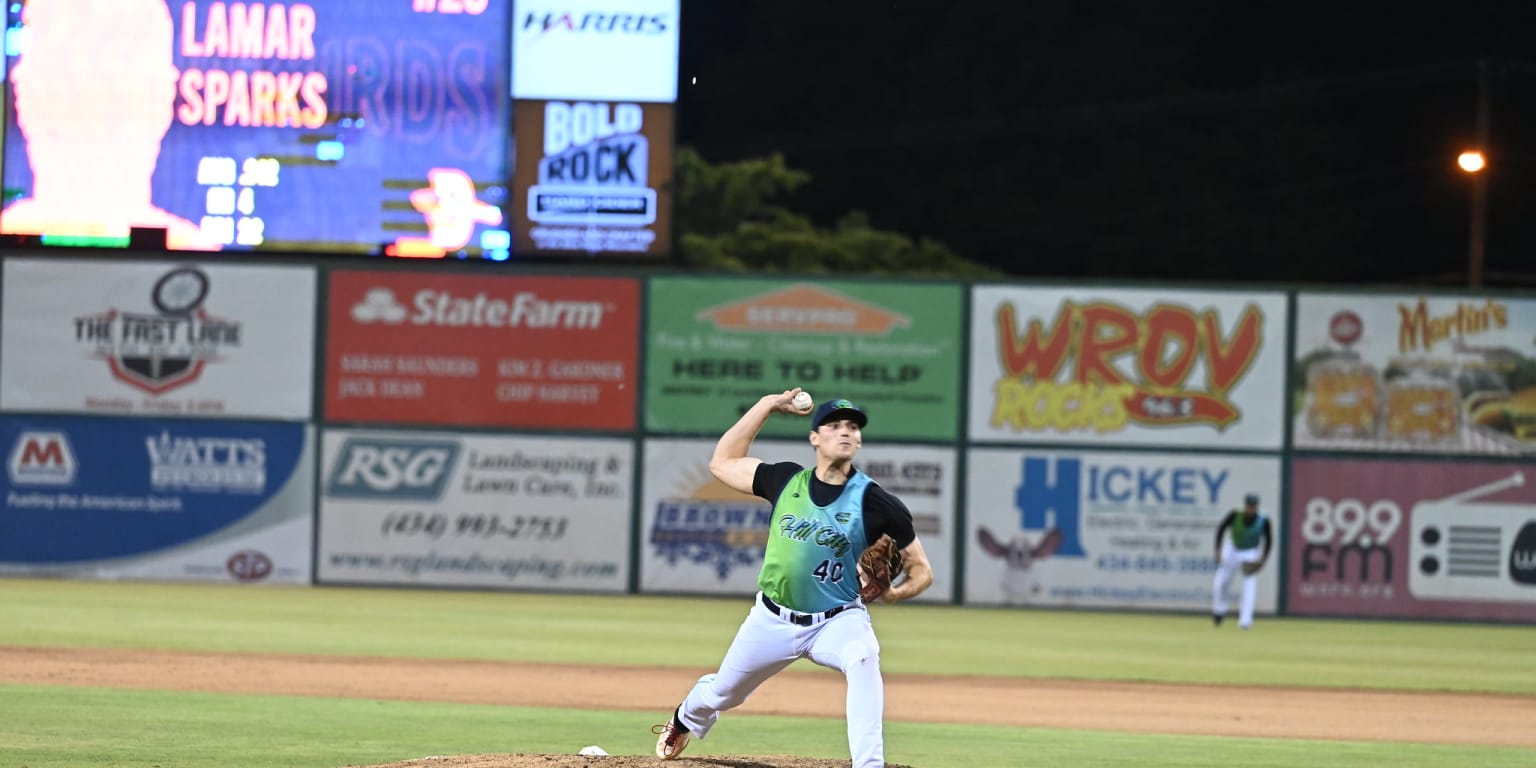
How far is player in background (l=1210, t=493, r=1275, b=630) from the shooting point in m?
25.8

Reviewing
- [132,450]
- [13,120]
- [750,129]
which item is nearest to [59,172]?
[13,120]

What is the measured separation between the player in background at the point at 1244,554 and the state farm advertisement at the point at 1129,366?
4.87ft

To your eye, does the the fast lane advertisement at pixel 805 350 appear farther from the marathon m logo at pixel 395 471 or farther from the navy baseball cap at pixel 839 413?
the navy baseball cap at pixel 839 413

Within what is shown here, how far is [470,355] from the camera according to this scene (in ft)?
91.6

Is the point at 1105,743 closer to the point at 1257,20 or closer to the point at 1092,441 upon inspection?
the point at 1092,441

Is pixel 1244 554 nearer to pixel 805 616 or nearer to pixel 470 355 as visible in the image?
pixel 470 355

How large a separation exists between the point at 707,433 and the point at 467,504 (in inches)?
130

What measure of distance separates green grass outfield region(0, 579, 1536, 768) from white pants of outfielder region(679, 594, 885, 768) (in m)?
2.46

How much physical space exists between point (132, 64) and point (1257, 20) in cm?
5745

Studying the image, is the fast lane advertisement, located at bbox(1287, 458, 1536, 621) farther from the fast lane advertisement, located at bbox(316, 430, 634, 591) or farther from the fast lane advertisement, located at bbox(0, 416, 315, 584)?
the fast lane advertisement, located at bbox(0, 416, 315, 584)

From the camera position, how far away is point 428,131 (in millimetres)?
25016

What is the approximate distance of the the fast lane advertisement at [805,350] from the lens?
1096 inches

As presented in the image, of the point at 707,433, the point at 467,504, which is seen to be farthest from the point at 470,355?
the point at 707,433

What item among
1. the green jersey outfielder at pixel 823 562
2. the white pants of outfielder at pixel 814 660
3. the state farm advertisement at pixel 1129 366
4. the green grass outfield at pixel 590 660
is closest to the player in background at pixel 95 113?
the green grass outfield at pixel 590 660
